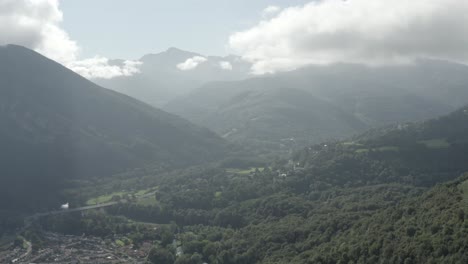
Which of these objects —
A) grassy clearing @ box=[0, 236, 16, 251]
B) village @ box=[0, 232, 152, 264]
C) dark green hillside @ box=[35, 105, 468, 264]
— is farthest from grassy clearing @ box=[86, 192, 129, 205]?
village @ box=[0, 232, 152, 264]

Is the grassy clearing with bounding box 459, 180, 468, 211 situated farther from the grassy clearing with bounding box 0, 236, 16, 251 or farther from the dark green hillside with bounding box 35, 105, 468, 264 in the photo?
the grassy clearing with bounding box 0, 236, 16, 251

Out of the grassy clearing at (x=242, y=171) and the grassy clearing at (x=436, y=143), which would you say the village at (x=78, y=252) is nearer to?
the grassy clearing at (x=242, y=171)

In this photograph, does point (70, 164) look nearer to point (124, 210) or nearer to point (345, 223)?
point (124, 210)

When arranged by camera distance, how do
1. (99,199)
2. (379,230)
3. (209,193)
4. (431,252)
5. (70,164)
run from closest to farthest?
(431,252) < (379,230) < (209,193) < (99,199) < (70,164)

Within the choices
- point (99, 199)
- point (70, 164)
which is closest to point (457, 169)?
point (99, 199)

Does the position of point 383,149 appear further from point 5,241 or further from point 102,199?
point 5,241

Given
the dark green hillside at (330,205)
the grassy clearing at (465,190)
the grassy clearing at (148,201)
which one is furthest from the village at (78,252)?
the grassy clearing at (465,190)

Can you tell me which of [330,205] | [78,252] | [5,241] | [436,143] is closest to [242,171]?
[436,143]

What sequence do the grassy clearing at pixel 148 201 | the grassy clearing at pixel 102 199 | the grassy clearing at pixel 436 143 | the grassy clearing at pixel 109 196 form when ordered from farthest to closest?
the grassy clearing at pixel 436 143 < the grassy clearing at pixel 109 196 < the grassy clearing at pixel 102 199 < the grassy clearing at pixel 148 201

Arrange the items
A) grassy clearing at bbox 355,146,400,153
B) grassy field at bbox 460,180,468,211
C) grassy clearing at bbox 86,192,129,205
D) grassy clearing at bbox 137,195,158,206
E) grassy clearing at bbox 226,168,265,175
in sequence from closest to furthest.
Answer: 1. grassy field at bbox 460,180,468,211
2. grassy clearing at bbox 137,195,158,206
3. grassy clearing at bbox 86,192,129,205
4. grassy clearing at bbox 355,146,400,153
5. grassy clearing at bbox 226,168,265,175
